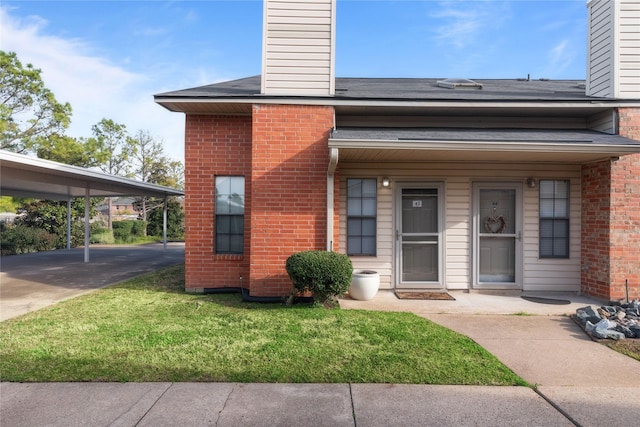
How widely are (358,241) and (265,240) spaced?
1.91m

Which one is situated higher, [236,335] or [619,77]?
[619,77]

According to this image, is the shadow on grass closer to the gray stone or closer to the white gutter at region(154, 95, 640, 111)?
the white gutter at region(154, 95, 640, 111)

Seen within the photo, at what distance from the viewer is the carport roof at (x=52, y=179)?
26.3ft

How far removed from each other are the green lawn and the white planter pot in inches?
29.5

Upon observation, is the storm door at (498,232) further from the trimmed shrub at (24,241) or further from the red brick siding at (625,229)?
the trimmed shrub at (24,241)

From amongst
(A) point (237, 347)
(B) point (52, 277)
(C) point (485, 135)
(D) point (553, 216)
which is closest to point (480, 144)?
(C) point (485, 135)

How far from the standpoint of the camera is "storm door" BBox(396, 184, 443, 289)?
285 inches

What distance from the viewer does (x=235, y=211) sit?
23.7ft

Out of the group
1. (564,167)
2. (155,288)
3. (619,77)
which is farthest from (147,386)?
(619,77)

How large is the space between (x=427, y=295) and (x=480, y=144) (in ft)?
9.63

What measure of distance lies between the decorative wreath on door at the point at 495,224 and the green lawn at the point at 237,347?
309cm

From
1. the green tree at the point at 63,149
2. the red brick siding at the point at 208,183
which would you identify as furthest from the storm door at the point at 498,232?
the green tree at the point at 63,149

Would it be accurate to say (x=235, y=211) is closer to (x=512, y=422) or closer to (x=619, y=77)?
(x=512, y=422)

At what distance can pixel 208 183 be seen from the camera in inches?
280
